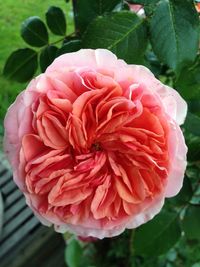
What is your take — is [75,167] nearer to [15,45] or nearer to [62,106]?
[62,106]

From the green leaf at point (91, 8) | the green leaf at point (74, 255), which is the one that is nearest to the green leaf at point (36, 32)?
the green leaf at point (91, 8)

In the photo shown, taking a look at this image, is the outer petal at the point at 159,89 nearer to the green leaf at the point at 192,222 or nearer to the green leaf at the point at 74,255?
the green leaf at the point at 192,222

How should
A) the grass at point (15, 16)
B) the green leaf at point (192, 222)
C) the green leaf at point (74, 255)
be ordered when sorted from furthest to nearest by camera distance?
the grass at point (15, 16)
the green leaf at point (74, 255)
the green leaf at point (192, 222)

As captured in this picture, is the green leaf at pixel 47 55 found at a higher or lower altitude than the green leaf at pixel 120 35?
lower

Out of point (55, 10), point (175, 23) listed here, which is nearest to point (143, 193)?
point (175, 23)

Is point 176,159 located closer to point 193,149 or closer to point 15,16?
point 193,149

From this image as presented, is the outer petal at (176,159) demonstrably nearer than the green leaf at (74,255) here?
Yes

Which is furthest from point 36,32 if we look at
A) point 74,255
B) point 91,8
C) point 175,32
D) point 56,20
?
point 74,255
